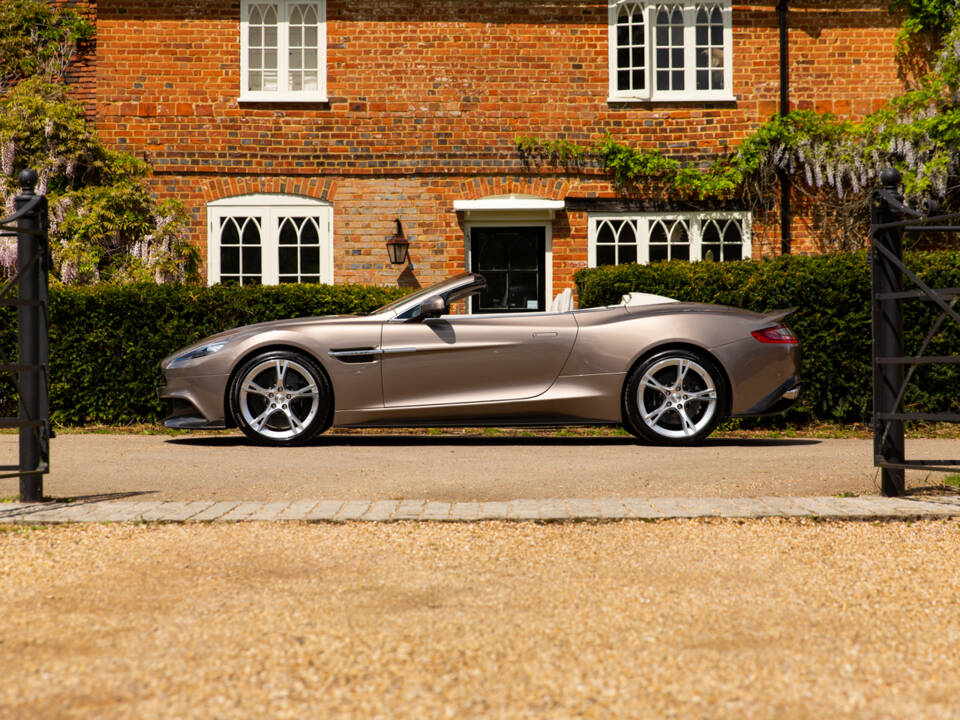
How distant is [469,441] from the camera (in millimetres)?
8977

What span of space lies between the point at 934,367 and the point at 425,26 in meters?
8.60

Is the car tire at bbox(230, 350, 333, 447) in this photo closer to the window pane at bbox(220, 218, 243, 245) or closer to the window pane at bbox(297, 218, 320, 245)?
the window pane at bbox(297, 218, 320, 245)

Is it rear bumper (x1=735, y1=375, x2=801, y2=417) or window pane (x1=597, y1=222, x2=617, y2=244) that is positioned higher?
window pane (x1=597, y1=222, x2=617, y2=244)

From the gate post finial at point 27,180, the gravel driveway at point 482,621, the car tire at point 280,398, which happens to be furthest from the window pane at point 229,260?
the gravel driveway at point 482,621

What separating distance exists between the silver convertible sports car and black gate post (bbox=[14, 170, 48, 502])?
291cm

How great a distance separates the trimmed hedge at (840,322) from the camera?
9.37 metres

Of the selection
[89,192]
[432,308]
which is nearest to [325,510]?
[432,308]

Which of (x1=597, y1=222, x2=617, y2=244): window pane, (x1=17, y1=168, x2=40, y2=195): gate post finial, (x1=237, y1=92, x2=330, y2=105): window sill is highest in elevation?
(x1=237, y1=92, x2=330, y2=105): window sill

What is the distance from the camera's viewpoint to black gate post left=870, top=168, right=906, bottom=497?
541 cm

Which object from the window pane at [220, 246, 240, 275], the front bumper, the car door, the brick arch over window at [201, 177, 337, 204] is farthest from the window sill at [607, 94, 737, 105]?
the front bumper

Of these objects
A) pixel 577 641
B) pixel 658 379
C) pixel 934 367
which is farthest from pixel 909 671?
pixel 934 367

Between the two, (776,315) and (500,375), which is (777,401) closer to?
(776,315)

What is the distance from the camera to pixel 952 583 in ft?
12.2

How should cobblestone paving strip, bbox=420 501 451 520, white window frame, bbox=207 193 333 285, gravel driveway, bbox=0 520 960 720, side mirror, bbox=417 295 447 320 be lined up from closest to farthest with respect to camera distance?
gravel driveway, bbox=0 520 960 720, cobblestone paving strip, bbox=420 501 451 520, side mirror, bbox=417 295 447 320, white window frame, bbox=207 193 333 285
